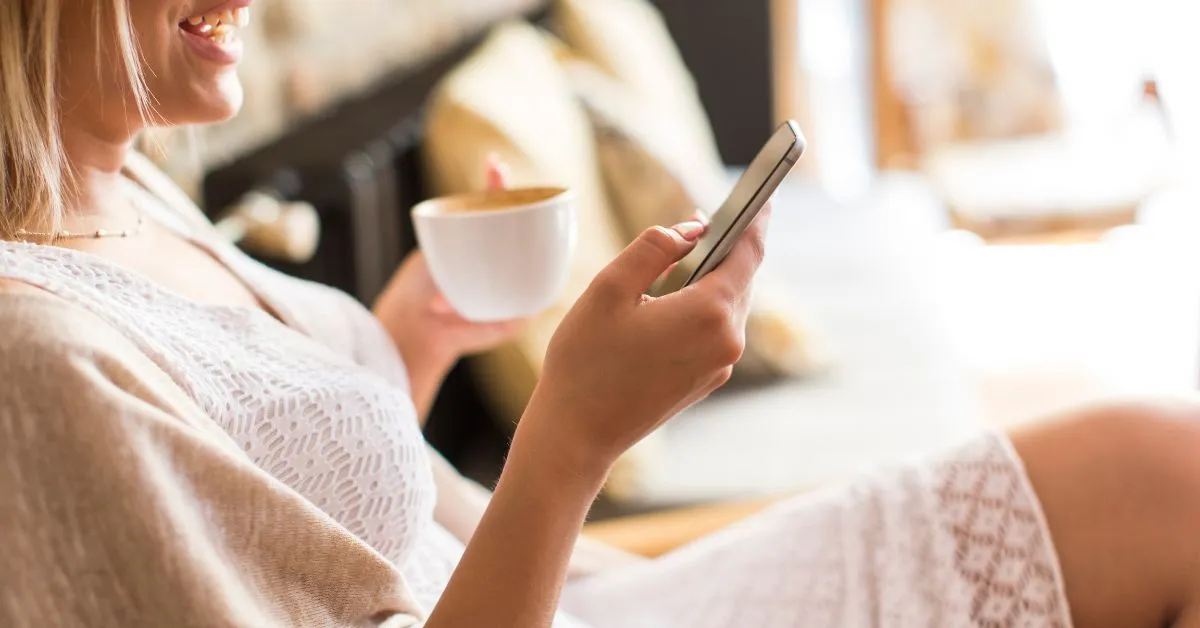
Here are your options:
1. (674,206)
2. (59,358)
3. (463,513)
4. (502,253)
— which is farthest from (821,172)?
(59,358)

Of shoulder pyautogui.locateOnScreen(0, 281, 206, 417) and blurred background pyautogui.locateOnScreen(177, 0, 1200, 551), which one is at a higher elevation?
shoulder pyautogui.locateOnScreen(0, 281, 206, 417)

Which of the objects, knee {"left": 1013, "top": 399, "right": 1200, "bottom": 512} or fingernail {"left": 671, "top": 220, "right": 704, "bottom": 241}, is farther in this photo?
knee {"left": 1013, "top": 399, "right": 1200, "bottom": 512}

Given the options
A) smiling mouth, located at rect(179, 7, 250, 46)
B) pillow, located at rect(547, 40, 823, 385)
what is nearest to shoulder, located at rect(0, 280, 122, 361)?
smiling mouth, located at rect(179, 7, 250, 46)

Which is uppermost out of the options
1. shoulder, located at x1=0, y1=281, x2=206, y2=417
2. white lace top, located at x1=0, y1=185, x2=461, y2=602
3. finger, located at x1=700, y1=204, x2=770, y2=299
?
shoulder, located at x1=0, y1=281, x2=206, y2=417

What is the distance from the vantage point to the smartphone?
25.5 inches

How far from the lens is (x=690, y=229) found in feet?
2.26

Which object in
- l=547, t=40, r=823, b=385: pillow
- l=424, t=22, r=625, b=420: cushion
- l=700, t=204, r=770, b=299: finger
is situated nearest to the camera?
l=700, t=204, r=770, b=299: finger

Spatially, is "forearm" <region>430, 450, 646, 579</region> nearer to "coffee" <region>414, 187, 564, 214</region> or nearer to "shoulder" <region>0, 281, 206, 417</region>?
"coffee" <region>414, 187, 564, 214</region>

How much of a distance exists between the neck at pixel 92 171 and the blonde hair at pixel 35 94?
0.04 m

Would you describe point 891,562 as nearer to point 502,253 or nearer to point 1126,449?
point 1126,449

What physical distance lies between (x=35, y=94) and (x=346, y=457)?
287 mm

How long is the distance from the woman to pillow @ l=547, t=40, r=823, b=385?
27.8 inches

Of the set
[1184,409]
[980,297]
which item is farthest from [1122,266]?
[1184,409]

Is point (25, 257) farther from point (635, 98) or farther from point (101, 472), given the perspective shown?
point (635, 98)
